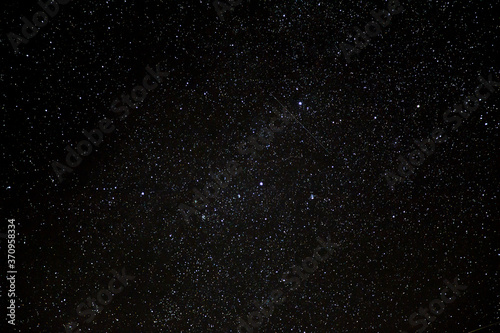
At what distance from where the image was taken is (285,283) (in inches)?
16.3

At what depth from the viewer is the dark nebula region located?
0.37m

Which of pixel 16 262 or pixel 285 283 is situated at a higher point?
pixel 16 262

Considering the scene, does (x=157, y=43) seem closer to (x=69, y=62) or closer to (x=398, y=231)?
(x=69, y=62)

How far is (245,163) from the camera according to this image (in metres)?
0.39

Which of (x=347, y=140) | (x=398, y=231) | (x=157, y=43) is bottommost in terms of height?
(x=398, y=231)

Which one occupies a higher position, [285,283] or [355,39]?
[355,39]

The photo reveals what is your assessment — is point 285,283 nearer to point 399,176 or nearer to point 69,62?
point 399,176

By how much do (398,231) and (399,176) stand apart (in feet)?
0.21

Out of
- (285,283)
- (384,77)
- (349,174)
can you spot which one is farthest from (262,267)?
(384,77)

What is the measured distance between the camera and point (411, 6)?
1.28 feet

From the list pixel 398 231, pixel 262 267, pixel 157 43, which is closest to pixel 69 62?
pixel 157 43

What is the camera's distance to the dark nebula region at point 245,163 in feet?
1.20

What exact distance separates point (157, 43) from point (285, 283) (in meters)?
0.29

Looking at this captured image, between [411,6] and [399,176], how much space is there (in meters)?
0.18
